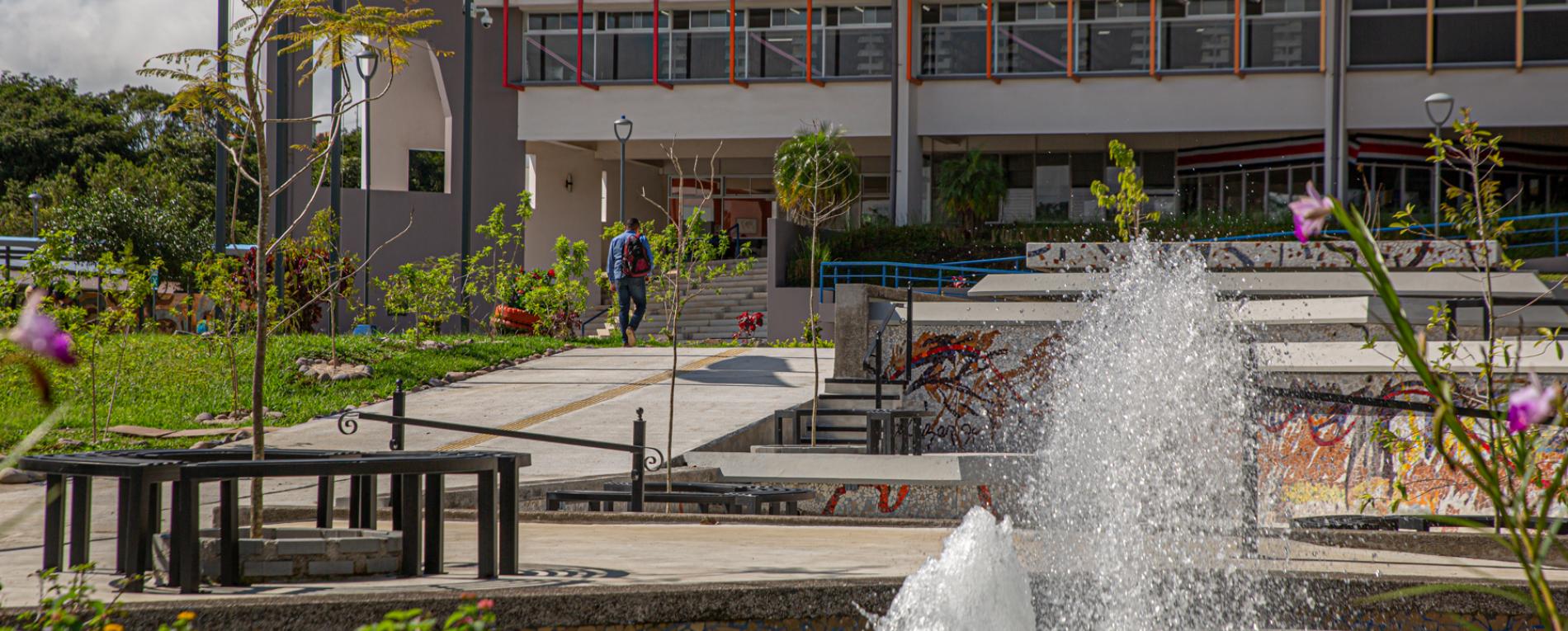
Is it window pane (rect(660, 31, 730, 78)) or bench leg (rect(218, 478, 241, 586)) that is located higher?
window pane (rect(660, 31, 730, 78))

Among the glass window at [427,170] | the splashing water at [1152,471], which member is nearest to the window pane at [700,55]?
the splashing water at [1152,471]

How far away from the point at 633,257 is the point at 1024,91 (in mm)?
13686

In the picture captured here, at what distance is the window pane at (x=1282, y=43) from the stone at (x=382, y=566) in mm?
25956

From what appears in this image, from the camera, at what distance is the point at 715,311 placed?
27.8 meters

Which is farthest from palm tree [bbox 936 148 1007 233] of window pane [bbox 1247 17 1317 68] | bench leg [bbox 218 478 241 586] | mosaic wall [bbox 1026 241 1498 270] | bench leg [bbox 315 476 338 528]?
bench leg [bbox 218 478 241 586]

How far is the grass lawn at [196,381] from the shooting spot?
11773mm

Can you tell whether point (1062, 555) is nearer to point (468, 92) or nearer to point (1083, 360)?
point (1083, 360)

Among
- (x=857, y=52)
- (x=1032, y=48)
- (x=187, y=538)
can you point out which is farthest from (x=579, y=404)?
(x=1032, y=48)

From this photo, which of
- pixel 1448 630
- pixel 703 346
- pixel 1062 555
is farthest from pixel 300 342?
pixel 1448 630

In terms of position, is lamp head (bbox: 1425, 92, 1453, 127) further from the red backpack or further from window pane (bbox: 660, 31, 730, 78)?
window pane (bbox: 660, 31, 730, 78)

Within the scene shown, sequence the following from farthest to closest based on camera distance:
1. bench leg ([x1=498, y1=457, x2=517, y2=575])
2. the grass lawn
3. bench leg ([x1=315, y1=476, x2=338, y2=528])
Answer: the grass lawn
bench leg ([x1=315, y1=476, x2=338, y2=528])
bench leg ([x1=498, y1=457, x2=517, y2=575])

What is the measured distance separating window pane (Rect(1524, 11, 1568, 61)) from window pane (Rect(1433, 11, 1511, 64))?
0.30 m

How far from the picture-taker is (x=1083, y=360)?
8570 millimetres

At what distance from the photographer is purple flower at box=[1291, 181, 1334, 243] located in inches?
70.2
